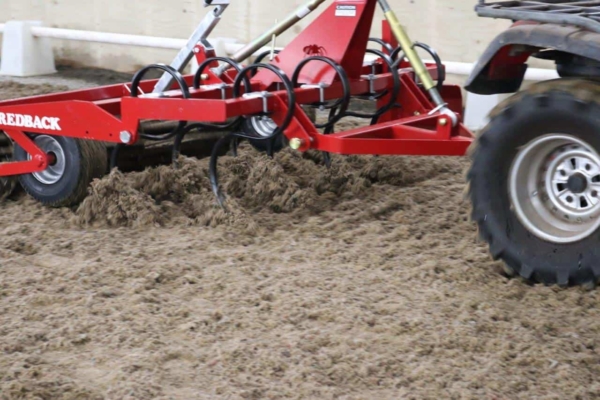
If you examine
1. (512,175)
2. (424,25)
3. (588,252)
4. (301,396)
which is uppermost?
(424,25)

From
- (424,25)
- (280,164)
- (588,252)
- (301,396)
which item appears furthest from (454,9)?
(301,396)

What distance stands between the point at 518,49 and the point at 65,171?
2434 millimetres

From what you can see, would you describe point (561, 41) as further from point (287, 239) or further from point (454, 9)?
point (454, 9)

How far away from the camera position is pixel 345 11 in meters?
4.77

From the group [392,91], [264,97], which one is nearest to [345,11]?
[392,91]

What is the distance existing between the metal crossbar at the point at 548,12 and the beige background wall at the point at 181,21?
298 cm

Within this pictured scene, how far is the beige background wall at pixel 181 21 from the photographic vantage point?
22.8 feet

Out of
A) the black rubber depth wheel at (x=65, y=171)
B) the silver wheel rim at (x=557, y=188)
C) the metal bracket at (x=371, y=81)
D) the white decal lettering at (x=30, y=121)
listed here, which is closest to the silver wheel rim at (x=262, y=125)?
the metal bracket at (x=371, y=81)

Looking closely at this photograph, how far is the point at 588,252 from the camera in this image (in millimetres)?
3375

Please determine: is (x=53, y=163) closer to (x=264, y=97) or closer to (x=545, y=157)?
Result: (x=264, y=97)

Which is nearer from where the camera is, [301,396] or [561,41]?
[301,396]

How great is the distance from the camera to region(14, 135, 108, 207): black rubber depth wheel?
4746 millimetres

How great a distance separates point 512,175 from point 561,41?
56cm

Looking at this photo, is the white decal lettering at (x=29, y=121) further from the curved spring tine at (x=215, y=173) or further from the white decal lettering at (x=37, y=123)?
the curved spring tine at (x=215, y=173)
